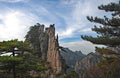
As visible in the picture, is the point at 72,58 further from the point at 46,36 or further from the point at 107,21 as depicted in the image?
the point at 107,21

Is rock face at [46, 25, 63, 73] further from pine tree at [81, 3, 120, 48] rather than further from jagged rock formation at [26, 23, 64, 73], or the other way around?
pine tree at [81, 3, 120, 48]

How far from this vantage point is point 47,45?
6894 centimetres

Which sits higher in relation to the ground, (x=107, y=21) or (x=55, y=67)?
(x=107, y=21)

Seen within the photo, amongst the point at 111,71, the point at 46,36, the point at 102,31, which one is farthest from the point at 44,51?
the point at 102,31

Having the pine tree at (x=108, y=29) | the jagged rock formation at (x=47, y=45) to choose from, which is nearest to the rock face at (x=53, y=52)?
the jagged rock formation at (x=47, y=45)

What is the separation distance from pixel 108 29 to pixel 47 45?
Result: 33860 millimetres

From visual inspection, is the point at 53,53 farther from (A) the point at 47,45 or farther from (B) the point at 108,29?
(B) the point at 108,29

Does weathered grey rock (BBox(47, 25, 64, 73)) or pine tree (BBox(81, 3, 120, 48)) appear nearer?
pine tree (BBox(81, 3, 120, 48))

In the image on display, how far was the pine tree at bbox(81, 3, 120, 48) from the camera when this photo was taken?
114 ft

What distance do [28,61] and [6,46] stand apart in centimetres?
223

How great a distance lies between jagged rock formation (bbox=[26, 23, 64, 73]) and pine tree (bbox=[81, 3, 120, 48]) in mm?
25221

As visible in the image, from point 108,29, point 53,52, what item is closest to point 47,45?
point 53,52

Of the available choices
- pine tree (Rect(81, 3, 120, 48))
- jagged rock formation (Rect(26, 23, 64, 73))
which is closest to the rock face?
jagged rock formation (Rect(26, 23, 64, 73))

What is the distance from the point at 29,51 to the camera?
29.6 metres
